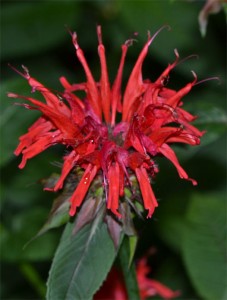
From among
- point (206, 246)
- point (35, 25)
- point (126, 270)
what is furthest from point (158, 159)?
point (35, 25)

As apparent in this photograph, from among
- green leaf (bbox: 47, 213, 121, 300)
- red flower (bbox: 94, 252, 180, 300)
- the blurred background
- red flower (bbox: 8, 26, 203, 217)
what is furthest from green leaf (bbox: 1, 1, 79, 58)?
green leaf (bbox: 47, 213, 121, 300)

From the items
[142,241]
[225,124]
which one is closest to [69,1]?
[142,241]

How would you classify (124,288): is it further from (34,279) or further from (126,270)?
(126,270)

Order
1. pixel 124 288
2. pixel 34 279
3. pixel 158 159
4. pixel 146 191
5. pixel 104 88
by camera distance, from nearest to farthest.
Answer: pixel 146 191, pixel 104 88, pixel 158 159, pixel 34 279, pixel 124 288

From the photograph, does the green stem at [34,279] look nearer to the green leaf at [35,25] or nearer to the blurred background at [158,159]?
the blurred background at [158,159]

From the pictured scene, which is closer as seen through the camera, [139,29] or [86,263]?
[86,263]

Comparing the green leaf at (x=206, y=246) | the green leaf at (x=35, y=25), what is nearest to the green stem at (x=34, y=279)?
the green leaf at (x=206, y=246)

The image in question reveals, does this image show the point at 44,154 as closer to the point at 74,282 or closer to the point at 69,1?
the point at 69,1
